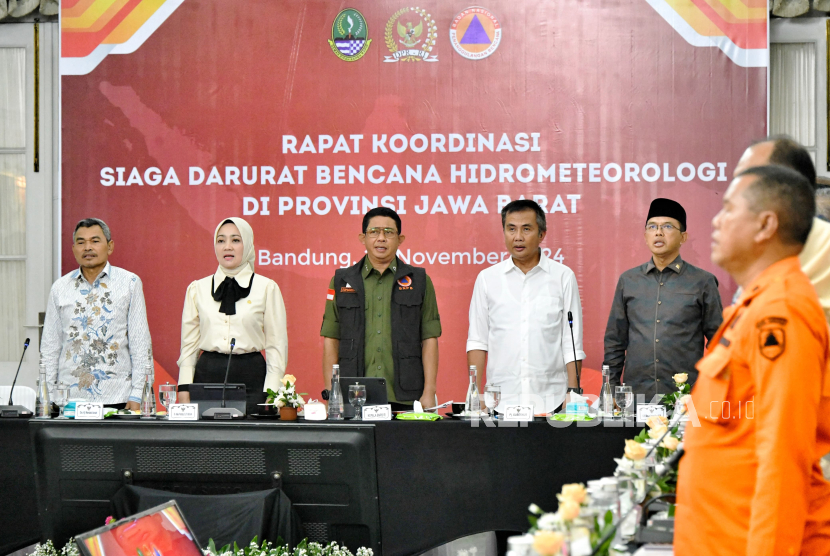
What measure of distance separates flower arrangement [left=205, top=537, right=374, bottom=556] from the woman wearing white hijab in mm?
1115

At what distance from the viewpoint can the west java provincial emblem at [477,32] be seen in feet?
15.7

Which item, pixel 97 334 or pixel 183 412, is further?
pixel 97 334

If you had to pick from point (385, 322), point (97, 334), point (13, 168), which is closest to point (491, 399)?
point (385, 322)

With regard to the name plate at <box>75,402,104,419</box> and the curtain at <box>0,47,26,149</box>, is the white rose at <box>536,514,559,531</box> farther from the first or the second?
the curtain at <box>0,47,26,149</box>

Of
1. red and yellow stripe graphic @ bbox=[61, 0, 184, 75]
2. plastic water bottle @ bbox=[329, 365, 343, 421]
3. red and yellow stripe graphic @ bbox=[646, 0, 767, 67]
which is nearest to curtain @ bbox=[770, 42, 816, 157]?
red and yellow stripe graphic @ bbox=[646, 0, 767, 67]

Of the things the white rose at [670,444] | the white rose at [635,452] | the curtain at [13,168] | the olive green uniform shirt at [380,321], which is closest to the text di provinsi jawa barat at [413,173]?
the curtain at [13,168]

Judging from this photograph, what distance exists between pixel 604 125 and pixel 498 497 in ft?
8.68

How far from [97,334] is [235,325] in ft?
2.25

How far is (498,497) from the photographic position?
2.86 metres

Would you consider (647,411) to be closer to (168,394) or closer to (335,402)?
(335,402)

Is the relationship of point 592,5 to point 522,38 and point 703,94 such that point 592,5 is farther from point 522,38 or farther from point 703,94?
point 703,94

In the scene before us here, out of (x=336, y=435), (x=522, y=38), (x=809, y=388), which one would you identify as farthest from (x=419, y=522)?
(x=522, y=38)

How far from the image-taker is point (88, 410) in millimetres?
3021

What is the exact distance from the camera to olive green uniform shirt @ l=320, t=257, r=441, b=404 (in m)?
3.78
